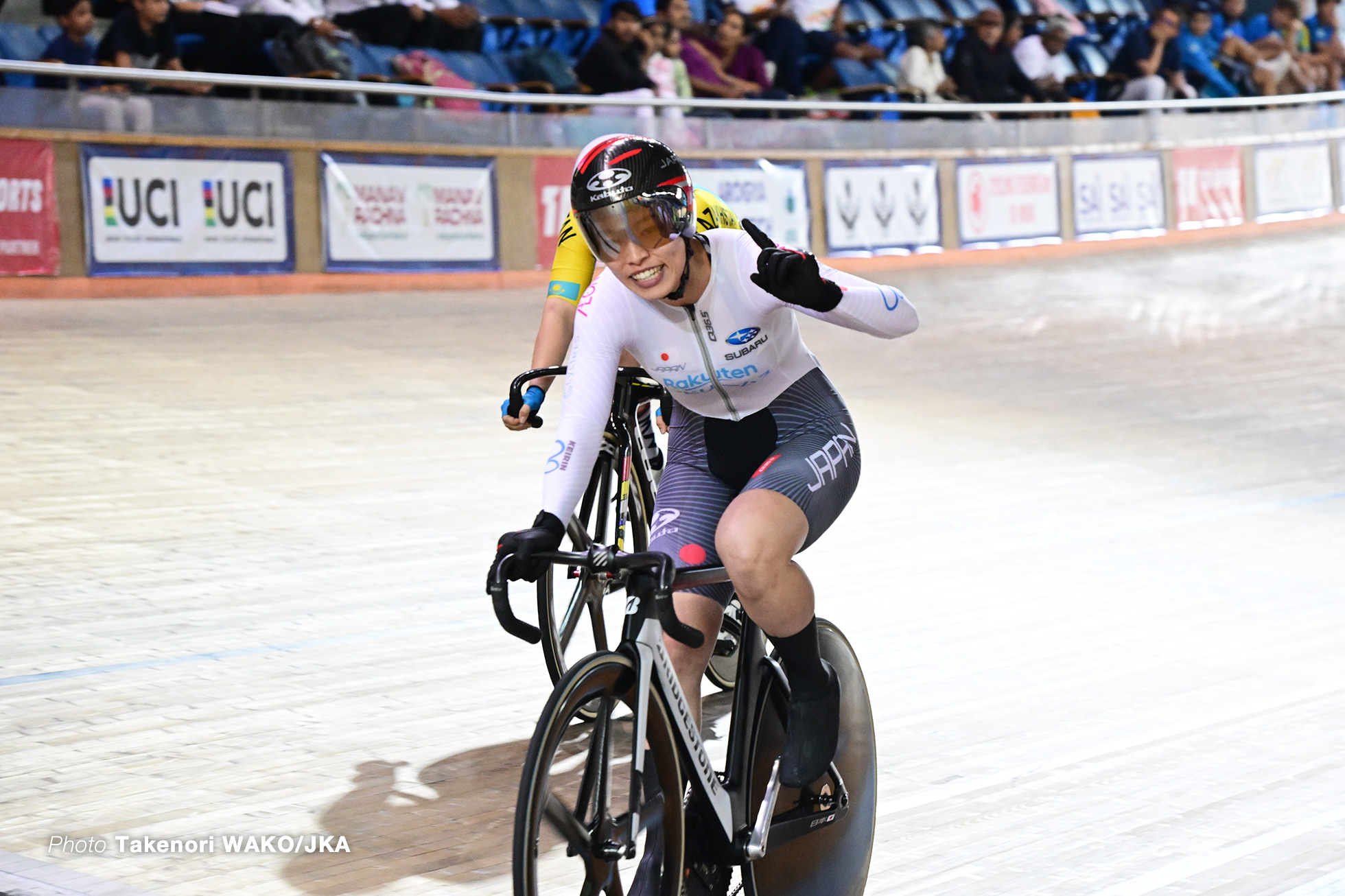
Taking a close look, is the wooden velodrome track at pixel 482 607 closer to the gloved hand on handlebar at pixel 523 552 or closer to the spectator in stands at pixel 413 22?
the gloved hand on handlebar at pixel 523 552

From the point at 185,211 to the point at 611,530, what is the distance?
5635 mm

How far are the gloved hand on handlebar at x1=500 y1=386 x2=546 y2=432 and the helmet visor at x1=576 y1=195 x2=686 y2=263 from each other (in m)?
0.54

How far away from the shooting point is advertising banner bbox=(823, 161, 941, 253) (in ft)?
39.1

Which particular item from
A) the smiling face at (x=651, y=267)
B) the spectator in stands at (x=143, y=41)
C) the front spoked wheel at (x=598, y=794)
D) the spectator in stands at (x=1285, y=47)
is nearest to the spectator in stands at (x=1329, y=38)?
the spectator in stands at (x=1285, y=47)

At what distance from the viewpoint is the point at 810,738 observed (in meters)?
2.48

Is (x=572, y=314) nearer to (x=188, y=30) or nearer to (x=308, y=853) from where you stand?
(x=308, y=853)

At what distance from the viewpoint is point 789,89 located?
12.4 metres

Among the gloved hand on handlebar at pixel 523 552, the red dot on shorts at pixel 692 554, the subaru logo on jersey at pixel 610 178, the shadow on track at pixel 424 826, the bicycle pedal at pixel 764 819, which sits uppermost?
the subaru logo on jersey at pixel 610 178

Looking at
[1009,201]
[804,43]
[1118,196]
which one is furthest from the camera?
[1118,196]

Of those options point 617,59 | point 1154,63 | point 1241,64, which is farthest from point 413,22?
point 1241,64

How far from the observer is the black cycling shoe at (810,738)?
8.09ft

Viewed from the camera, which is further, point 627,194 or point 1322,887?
point 1322,887

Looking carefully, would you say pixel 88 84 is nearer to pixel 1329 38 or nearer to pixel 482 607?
pixel 482 607

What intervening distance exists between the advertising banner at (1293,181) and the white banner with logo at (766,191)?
6388 millimetres
